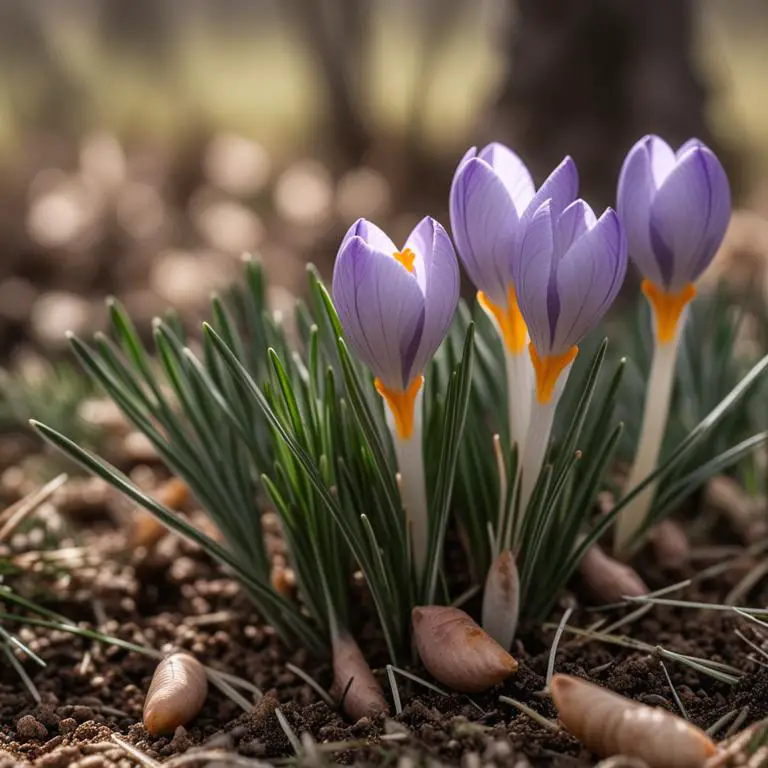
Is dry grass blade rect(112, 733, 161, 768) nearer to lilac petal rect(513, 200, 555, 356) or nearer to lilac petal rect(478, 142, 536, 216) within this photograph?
lilac petal rect(513, 200, 555, 356)

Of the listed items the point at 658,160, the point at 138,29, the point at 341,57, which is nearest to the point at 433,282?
the point at 658,160

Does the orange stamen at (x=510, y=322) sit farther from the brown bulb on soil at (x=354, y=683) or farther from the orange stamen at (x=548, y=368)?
the brown bulb on soil at (x=354, y=683)

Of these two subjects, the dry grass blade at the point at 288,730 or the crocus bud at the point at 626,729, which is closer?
the crocus bud at the point at 626,729

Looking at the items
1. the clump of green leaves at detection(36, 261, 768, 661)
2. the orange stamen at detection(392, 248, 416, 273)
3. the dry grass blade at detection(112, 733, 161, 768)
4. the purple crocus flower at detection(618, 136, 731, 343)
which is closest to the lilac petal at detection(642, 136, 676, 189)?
the purple crocus flower at detection(618, 136, 731, 343)

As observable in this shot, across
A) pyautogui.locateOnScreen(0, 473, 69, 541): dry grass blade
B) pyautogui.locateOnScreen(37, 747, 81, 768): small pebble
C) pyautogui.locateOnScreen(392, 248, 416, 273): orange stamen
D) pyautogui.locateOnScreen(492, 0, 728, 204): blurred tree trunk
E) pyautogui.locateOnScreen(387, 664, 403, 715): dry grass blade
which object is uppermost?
pyautogui.locateOnScreen(492, 0, 728, 204): blurred tree trunk

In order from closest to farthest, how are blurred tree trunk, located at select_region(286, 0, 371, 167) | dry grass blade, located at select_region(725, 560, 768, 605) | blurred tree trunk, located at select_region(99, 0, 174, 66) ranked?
→ dry grass blade, located at select_region(725, 560, 768, 605) < blurred tree trunk, located at select_region(286, 0, 371, 167) < blurred tree trunk, located at select_region(99, 0, 174, 66)

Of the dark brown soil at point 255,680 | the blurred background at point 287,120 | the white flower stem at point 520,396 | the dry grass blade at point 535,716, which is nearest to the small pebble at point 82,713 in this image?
the dark brown soil at point 255,680

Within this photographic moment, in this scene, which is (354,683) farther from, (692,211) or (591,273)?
(692,211)
